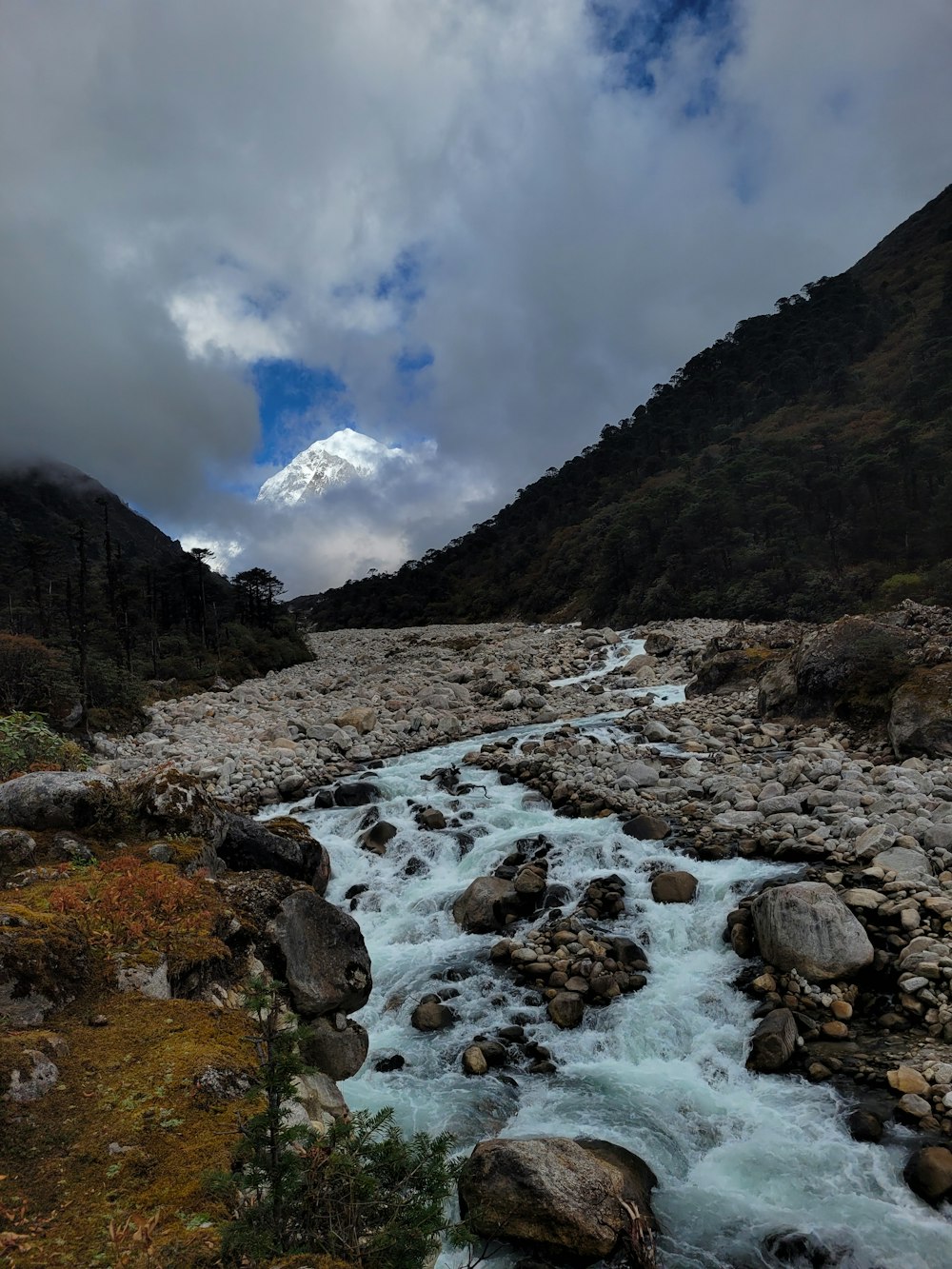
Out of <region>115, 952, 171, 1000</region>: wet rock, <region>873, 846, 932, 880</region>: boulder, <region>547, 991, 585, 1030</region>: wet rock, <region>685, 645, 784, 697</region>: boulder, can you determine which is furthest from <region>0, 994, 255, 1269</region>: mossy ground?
<region>685, 645, 784, 697</region>: boulder

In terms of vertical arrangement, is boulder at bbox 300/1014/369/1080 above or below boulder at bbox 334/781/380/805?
below

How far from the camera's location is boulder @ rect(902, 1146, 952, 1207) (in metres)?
5.58

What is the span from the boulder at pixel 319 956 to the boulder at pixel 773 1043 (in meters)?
4.89

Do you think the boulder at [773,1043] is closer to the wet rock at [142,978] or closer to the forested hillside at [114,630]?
the wet rock at [142,978]

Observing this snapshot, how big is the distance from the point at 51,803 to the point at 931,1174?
11.2 meters

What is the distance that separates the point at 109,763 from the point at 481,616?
245 feet

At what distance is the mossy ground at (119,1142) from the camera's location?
334 cm

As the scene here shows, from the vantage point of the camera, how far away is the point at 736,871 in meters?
11.0

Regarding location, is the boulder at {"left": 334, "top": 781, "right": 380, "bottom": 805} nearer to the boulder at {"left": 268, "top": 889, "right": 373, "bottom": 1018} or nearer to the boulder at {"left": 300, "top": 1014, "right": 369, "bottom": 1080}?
the boulder at {"left": 268, "top": 889, "right": 373, "bottom": 1018}

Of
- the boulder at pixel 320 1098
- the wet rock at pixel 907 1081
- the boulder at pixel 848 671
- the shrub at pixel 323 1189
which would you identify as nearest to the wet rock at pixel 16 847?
the boulder at pixel 320 1098

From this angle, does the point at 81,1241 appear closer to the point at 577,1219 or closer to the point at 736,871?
the point at 577,1219

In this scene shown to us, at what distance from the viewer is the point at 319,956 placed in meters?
8.09

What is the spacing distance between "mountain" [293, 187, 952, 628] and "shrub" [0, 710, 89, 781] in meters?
40.0

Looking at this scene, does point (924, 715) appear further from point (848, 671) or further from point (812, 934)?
point (812, 934)
